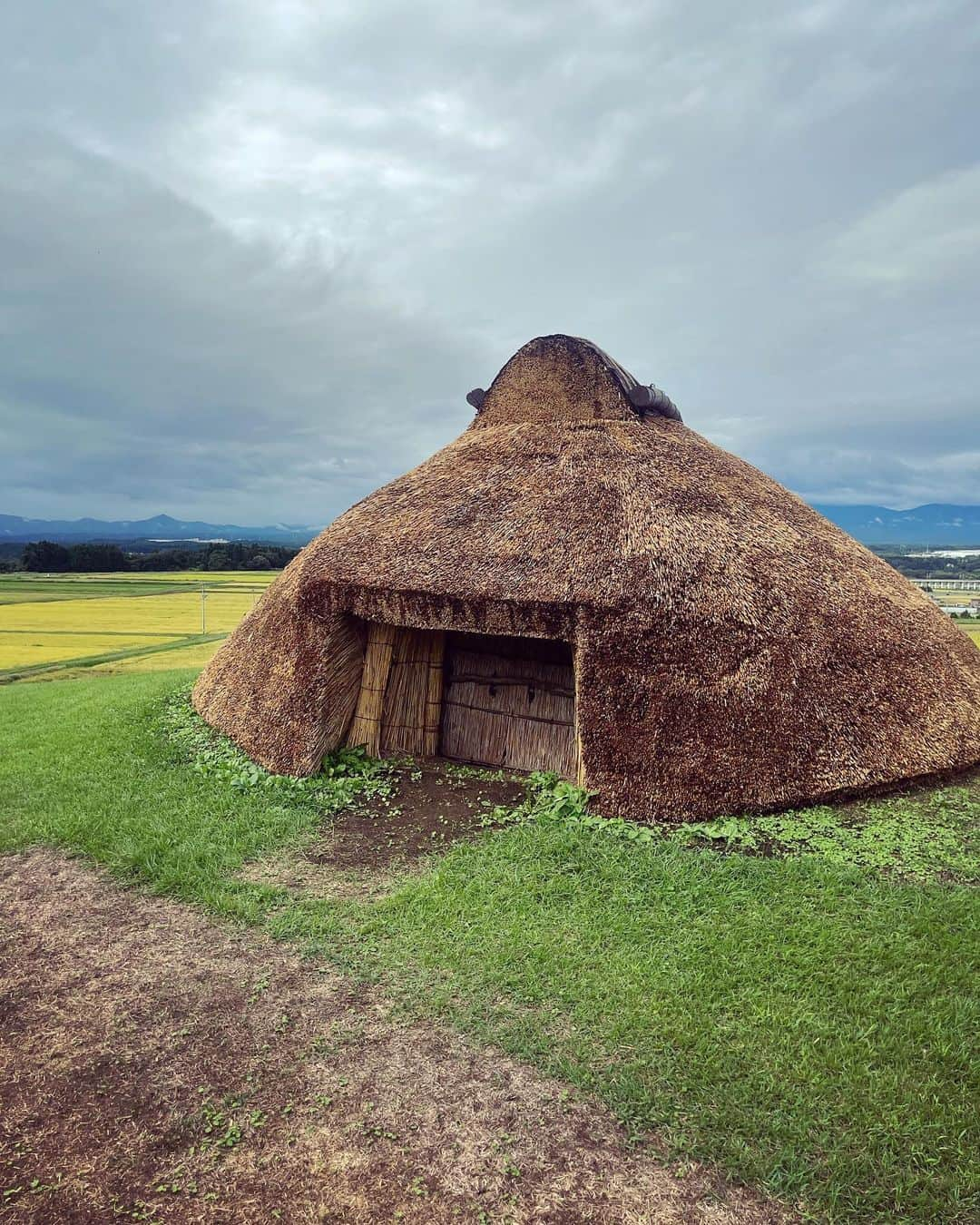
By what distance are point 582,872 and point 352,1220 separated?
356cm

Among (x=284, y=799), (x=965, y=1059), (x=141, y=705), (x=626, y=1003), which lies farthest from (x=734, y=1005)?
(x=141, y=705)

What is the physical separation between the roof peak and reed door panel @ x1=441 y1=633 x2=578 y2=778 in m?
4.16

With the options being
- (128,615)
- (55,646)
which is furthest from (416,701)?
(128,615)

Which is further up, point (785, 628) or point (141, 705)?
point (785, 628)

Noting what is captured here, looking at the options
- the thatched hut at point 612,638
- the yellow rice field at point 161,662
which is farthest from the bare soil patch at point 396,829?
the yellow rice field at point 161,662

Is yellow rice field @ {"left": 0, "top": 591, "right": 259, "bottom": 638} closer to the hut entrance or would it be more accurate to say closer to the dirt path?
the hut entrance

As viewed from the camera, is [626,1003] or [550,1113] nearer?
[550,1113]

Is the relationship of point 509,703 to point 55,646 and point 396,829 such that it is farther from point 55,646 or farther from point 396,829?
point 55,646

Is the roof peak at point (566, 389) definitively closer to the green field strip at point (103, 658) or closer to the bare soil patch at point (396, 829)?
the bare soil patch at point (396, 829)

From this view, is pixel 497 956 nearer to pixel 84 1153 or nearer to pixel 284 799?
pixel 84 1153

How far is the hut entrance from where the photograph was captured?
372 inches

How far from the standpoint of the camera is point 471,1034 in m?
4.85

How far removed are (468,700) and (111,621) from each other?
908 inches

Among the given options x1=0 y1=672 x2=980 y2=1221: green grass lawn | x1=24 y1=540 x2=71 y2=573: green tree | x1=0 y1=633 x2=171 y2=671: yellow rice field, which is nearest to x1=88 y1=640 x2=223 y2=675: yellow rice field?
x1=0 y1=633 x2=171 y2=671: yellow rice field
